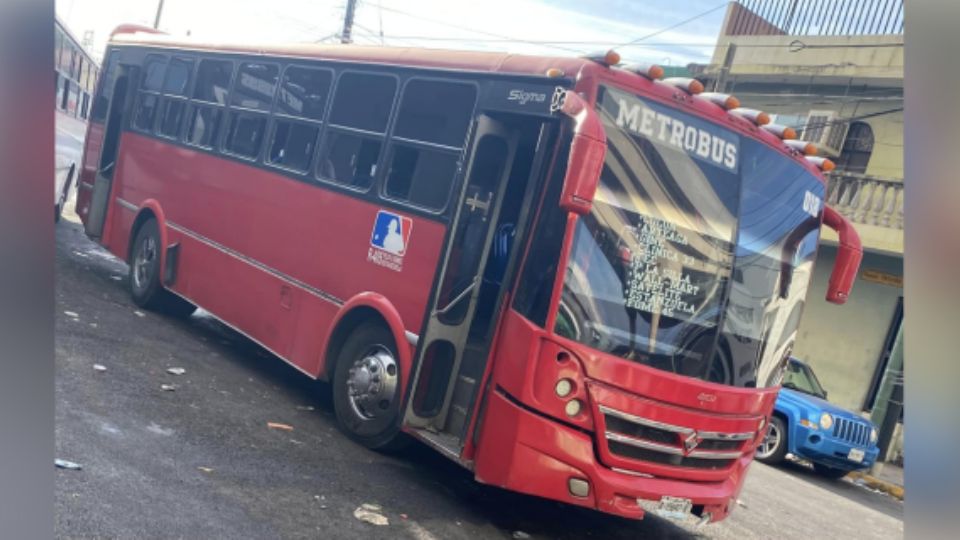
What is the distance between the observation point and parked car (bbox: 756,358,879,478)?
43.3 ft

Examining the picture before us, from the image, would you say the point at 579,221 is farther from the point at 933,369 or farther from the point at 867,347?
the point at 867,347

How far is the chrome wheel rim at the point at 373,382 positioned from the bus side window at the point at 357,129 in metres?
1.42

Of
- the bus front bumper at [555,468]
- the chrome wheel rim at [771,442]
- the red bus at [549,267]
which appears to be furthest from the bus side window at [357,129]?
the chrome wheel rim at [771,442]

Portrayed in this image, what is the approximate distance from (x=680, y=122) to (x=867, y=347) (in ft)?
50.4

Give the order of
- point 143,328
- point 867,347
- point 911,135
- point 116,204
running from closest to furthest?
1. point 911,135
2. point 143,328
3. point 116,204
4. point 867,347

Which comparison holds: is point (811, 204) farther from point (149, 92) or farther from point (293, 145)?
point (149, 92)

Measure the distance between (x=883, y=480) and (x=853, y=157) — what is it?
8240mm

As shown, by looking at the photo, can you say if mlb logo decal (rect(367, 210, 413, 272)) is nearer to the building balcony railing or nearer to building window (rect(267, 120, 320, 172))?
building window (rect(267, 120, 320, 172))

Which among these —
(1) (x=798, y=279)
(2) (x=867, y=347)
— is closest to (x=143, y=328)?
(1) (x=798, y=279)

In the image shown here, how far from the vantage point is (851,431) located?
44.1 ft

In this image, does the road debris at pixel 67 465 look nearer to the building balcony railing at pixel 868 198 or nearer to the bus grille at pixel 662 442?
the bus grille at pixel 662 442

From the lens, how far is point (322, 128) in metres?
8.32

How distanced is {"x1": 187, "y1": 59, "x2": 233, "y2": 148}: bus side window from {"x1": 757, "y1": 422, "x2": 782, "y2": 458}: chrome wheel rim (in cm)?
871

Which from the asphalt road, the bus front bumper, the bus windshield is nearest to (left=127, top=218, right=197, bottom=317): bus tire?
the asphalt road
